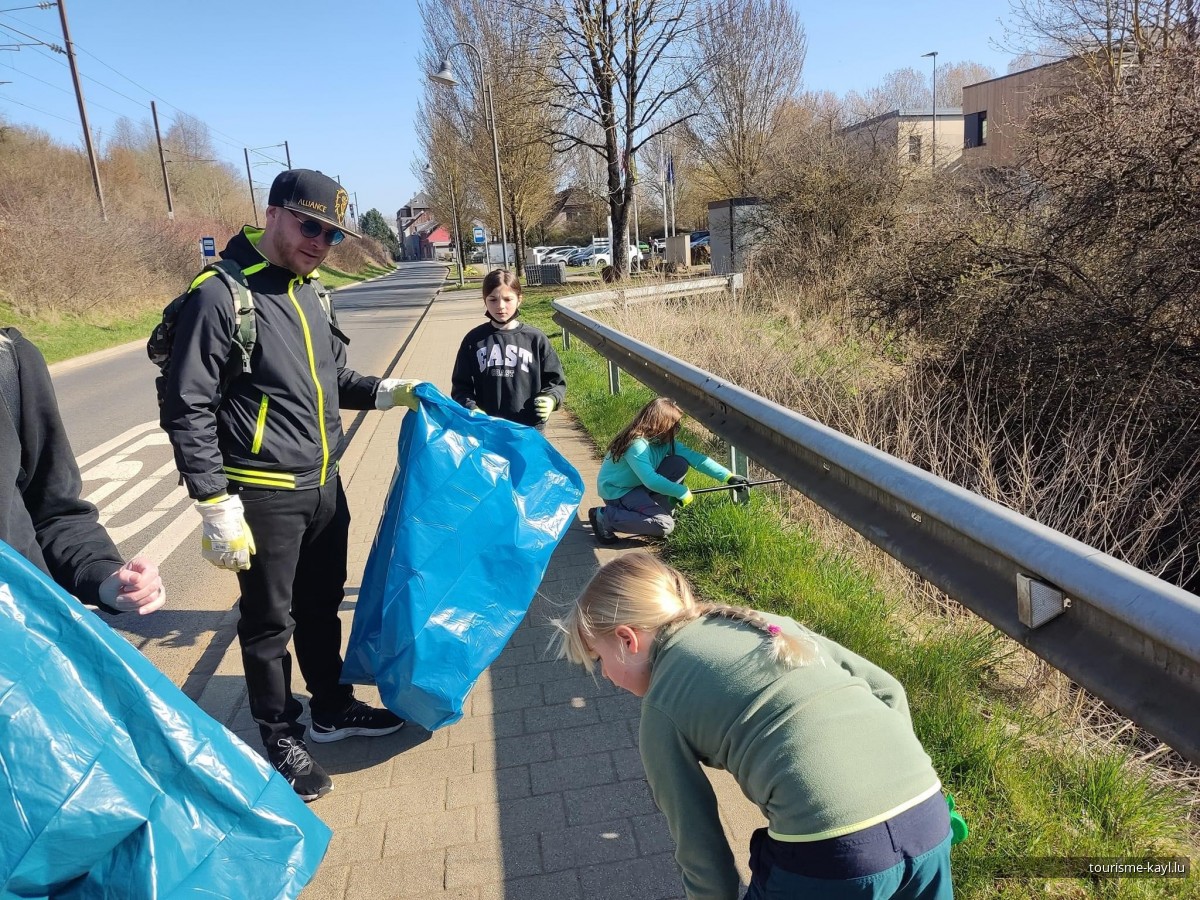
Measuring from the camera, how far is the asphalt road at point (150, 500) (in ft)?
13.9

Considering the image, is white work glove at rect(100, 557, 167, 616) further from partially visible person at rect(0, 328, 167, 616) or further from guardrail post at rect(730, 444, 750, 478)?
guardrail post at rect(730, 444, 750, 478)

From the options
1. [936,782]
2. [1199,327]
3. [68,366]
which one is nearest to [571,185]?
[68,366]

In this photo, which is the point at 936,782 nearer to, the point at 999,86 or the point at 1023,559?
the point at 1023,559

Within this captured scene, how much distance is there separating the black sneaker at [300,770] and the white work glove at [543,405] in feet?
7.22

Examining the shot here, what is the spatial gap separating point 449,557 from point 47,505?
1.31 meters

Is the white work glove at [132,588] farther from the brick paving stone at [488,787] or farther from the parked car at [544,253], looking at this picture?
the parked car at [544,253]

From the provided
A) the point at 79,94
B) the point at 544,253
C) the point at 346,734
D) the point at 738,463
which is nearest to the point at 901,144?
the point at 738,463

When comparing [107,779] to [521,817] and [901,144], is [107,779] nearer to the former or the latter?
[521,817]

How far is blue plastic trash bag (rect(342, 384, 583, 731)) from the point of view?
9.55 feet

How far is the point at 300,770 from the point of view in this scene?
9.39 feet

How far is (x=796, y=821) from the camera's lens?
1.56m

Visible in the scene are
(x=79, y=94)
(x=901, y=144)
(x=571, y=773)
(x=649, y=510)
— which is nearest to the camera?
(x=571, y=773)

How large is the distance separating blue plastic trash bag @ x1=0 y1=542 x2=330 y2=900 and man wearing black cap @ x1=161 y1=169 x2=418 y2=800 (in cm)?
112

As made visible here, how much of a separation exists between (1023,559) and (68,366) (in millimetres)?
18869
